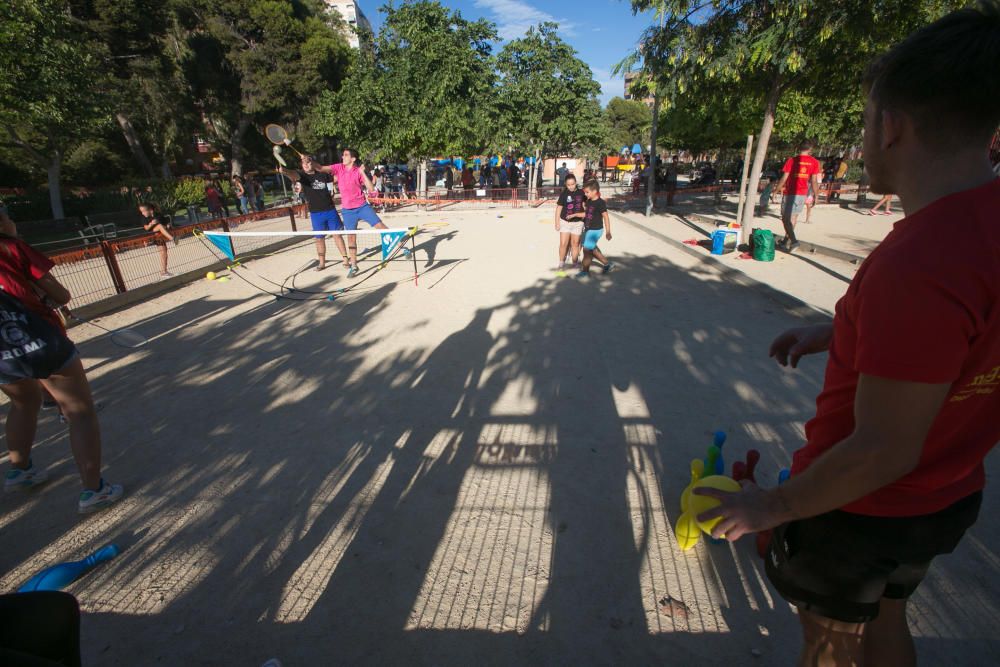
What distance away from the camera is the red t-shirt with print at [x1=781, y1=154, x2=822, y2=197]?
378 inches

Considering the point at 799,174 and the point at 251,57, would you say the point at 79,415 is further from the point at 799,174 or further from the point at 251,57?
the point at 251,57

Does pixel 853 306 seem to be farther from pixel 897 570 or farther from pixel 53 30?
pixel 53 30

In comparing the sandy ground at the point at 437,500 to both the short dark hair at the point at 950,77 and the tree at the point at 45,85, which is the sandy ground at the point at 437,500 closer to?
the short dark hair at the point at 950,77

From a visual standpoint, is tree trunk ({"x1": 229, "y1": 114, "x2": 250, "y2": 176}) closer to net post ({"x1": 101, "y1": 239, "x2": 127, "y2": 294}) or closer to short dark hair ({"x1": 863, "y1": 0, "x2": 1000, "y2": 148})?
net post ({"x1": 101, "y1": 239, "x2": 127, "y2": 294})

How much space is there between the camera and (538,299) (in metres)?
7.29

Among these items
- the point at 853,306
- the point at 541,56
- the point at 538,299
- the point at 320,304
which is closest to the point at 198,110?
the point at 541,56

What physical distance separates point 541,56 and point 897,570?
27.0 m

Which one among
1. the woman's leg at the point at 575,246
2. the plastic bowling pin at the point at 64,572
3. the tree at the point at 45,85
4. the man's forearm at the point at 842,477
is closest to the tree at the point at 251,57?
the tree at the point at 45,85

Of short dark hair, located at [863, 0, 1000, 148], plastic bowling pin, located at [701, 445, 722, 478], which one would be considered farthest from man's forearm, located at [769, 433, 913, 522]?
plastic bowling pin, located at [701, 445, 722, 478]

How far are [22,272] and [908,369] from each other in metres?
4.31

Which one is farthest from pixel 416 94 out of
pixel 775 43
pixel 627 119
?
pixel 627 119

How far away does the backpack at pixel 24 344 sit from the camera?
102 inches

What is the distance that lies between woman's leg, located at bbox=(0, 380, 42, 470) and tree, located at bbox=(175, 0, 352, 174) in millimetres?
34480

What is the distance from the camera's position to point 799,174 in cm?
960
